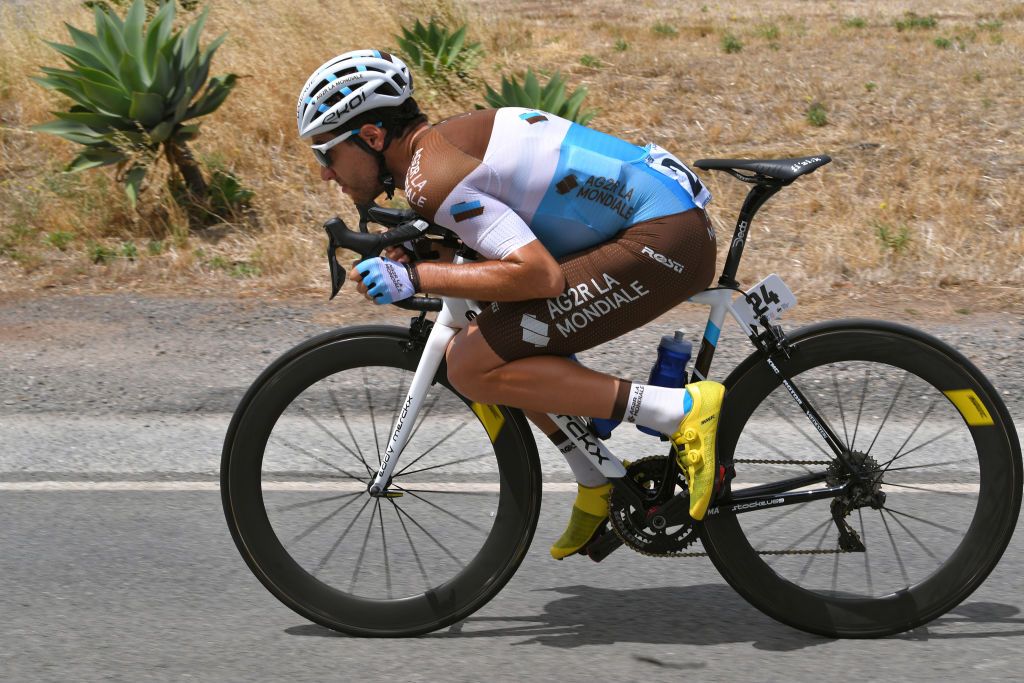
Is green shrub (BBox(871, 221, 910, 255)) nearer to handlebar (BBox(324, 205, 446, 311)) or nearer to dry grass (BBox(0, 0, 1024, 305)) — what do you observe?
dry grass (BBox(0, 0, 1024, 305))

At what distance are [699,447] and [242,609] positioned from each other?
155 centimetres

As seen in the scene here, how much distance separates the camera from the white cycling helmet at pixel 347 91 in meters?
3.26

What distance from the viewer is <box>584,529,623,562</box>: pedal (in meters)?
3.62

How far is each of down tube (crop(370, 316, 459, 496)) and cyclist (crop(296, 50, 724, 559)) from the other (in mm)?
68

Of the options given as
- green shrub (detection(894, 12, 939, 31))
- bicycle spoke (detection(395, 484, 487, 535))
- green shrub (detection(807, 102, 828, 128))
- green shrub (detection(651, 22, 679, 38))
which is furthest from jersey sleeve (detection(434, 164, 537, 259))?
green shrub (detection(894, 12, 939, 31))

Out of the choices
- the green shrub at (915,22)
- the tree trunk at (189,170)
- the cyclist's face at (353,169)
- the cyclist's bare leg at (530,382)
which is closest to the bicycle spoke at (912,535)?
the cyclist's bare leg at (530,382)

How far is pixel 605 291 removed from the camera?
11.0 feet

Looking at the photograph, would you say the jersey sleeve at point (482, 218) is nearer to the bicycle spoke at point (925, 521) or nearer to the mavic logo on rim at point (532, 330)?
the mavic logo on rim at point (532, 330)

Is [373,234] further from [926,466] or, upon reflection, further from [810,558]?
[926,466]

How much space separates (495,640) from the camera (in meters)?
3.67

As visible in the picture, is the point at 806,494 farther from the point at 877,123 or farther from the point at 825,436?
the point at 877,123

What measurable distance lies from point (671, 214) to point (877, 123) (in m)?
9.55

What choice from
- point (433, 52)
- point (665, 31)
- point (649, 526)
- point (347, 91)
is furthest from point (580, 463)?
point (665, 31)

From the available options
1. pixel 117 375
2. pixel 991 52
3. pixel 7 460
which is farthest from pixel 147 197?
pixel 991 52
